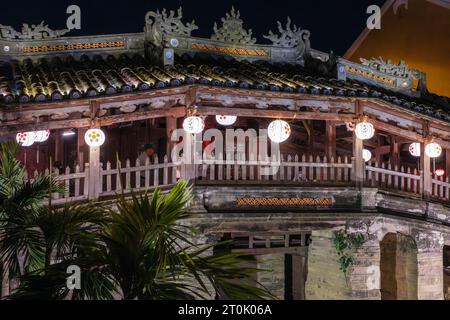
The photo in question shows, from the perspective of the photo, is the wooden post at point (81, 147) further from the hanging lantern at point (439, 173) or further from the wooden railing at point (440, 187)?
the hanging lantern at point (439, 173)

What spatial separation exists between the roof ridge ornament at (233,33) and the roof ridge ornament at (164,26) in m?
0.90

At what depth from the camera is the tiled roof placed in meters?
11.9

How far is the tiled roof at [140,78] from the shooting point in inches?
468

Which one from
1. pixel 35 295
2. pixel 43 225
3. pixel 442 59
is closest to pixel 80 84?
pixel 43 225

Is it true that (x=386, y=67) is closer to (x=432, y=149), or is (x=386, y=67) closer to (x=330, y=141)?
(x=432, y=149)

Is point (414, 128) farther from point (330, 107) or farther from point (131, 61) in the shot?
point (131, 61)

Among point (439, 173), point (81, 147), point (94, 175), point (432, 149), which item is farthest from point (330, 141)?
point (81, 147)

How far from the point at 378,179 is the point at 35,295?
9989 mm

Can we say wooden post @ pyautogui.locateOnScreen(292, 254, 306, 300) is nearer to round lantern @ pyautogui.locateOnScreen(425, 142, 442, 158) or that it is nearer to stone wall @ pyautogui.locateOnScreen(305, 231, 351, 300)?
stone wall @ pyautogui.locateOnScreen(305, 231, 351, 300)

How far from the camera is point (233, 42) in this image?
1625cm

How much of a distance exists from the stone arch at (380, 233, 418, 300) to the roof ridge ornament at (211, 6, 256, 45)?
6.46m

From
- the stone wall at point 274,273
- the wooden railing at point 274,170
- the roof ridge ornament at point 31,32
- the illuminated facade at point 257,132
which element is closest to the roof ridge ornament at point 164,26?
the illuminated facade at point 257,132

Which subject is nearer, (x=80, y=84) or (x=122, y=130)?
(x=80, y=84)

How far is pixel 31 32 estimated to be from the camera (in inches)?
595
